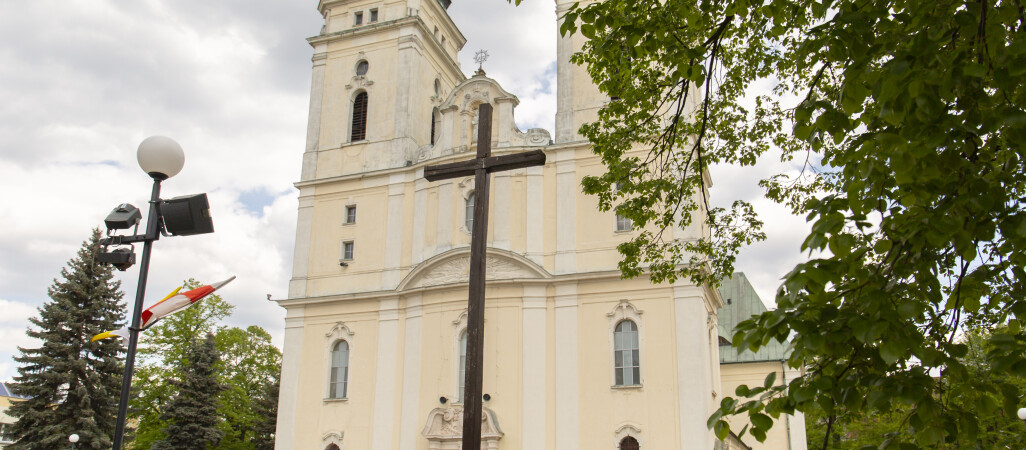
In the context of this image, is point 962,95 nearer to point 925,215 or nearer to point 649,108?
point 925,215

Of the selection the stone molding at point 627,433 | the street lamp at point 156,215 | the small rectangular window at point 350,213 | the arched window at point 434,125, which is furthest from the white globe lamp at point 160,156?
the arched window at point 434,125

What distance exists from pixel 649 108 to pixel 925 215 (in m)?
6.10

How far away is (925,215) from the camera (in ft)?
15.3

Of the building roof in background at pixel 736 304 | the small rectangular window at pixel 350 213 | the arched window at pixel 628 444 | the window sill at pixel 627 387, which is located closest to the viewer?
the arched window at pixel 628 444

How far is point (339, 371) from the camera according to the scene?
28.5m

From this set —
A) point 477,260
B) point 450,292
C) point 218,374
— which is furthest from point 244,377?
point 477,260

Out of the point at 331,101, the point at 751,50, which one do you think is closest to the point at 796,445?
the point at 331,101

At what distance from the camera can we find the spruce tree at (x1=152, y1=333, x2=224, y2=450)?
33.3 meters

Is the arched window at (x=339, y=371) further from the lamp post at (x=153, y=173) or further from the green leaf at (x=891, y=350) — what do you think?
the green leaf at (x=891, y=350)

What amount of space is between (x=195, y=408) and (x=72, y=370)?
565 cm

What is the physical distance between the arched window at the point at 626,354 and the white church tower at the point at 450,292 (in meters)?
0.04

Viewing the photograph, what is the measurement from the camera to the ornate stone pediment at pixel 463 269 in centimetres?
2623

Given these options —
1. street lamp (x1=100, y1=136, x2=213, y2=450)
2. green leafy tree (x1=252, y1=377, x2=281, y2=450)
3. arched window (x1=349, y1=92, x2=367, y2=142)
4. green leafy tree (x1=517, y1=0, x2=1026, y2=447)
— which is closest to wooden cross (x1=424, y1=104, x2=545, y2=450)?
street lamp (x1=100, y1=136, x2=213, y2=450)

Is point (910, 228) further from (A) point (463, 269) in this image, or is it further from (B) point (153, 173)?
(A) point (463, 269)
